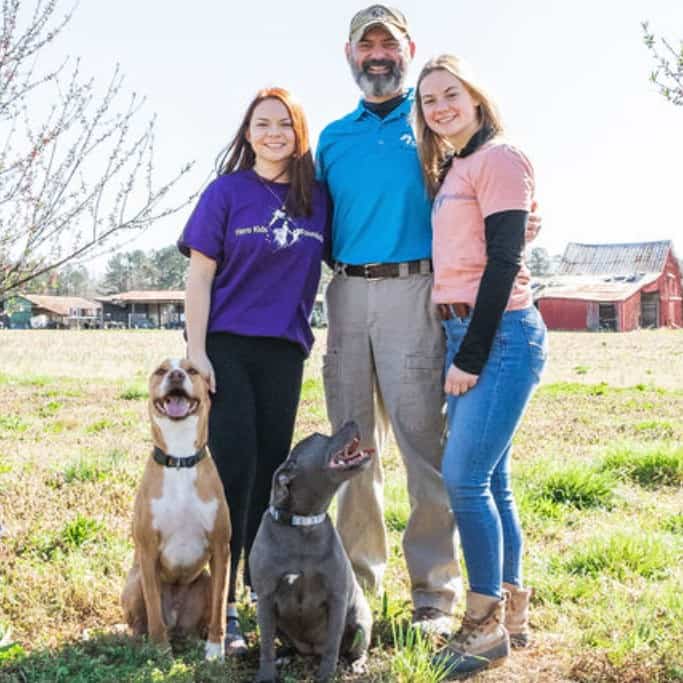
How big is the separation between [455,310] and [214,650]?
1982mm

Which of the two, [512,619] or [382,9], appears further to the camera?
[382,9]

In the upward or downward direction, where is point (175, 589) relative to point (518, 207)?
downward

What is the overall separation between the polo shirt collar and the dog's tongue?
6.02 feet

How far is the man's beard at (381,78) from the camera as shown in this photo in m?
4.61

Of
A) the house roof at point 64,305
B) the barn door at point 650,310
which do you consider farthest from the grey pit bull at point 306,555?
the house roof at point 64,305

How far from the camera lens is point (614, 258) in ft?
209

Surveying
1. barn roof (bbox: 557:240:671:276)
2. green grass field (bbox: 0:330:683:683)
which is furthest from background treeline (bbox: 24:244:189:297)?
green grass field (bbox: 0:330:683:683)

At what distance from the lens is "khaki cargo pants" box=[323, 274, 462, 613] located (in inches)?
175

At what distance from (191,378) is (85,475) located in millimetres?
3457

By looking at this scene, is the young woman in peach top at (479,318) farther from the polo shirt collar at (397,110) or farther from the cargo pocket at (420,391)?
the polo shirt collar at (397,110)

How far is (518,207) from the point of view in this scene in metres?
3.63

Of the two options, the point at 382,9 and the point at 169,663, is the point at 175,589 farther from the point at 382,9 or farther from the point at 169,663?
the point at 382,9

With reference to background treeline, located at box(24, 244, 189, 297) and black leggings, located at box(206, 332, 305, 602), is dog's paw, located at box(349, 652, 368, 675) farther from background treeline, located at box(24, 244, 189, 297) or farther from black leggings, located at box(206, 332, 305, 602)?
background treeline, located at box(24, 244, 189, 297)

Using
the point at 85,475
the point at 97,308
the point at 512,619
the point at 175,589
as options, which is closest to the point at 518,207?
the point at 512,619
